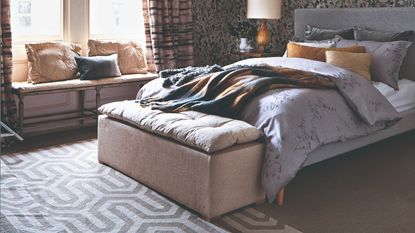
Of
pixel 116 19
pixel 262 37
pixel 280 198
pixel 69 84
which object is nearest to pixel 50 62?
pixel 69 84

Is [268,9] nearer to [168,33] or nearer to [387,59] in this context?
[168,33]

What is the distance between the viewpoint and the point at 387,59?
4.20m

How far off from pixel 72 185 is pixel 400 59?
3034 millimetres

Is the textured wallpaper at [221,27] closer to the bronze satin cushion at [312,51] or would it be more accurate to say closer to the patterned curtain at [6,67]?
the bronze satin cushion at [312,51]

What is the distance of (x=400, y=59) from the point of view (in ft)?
14.0

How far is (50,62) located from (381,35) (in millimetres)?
3200

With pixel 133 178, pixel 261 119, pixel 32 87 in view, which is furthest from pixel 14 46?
pixel 261 119

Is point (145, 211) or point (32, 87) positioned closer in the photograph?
point (145, 211)

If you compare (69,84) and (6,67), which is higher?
(6,67)

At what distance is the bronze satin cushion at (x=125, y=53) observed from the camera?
507 centimetres

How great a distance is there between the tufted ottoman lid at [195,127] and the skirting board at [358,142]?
53cm

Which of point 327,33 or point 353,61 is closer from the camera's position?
point 353,61

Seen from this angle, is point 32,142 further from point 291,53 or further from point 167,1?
point 291,53

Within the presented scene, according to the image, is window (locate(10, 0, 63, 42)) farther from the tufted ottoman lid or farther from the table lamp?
the table lamp
